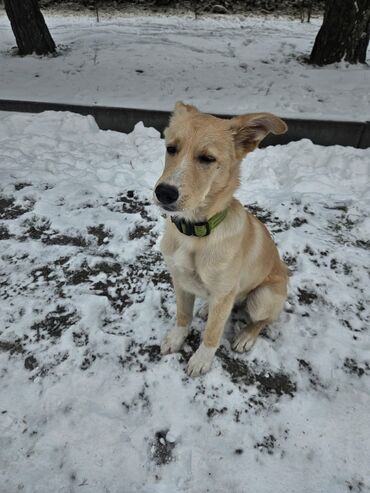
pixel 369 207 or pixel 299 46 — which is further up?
pixel 299 46

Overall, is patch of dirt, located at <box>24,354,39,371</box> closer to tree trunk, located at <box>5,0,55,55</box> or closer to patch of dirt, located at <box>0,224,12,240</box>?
patch of dirt, located at <box>0,224,12,240</box>

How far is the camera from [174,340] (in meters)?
2.47

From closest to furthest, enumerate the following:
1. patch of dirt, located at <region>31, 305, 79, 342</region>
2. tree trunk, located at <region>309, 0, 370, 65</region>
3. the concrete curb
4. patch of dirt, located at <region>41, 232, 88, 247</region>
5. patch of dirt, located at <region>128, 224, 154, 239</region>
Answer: patch of dirt, located at <region>31, 305, 79, 342</region>, patch of dirt, located at <region>41, 232, 88, 247</region>, patch of dirt, located at <region>128, 224, 154, 239</region>, the concrete curb, tree trunk, located at <region>309, 0, 370, 65</region>

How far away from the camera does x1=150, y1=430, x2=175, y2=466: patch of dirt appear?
6.30ft

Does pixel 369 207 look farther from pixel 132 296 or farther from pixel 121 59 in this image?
pixel 121 59

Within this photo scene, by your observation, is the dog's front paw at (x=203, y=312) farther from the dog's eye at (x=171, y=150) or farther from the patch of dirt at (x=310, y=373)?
the dog's eye at (x=171, y=150)

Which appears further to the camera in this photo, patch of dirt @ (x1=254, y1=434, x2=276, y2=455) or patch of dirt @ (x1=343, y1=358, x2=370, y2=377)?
patch of dirt @ (x1=343, y1=358, x2=370, y2=377)

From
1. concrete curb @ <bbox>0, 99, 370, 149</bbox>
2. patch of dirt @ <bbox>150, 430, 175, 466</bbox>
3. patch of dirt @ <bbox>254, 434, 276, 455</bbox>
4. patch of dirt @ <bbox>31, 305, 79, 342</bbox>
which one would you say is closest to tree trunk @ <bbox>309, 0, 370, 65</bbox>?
concrete curb @ <bbox>0, 99, 370, 149</bbox>

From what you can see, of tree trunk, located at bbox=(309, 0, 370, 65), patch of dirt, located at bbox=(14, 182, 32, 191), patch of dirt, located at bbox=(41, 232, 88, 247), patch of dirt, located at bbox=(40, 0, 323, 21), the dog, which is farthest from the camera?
patch of dirt, located at bbox=(40, 0, 323, 21)

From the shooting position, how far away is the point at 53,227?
11.6 feet

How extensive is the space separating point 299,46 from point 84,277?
22.2 ft

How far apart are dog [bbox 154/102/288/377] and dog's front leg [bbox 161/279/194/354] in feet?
0.04

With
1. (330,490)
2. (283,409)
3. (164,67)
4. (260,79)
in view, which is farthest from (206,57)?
(330,490)

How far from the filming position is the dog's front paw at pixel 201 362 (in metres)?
2.31
